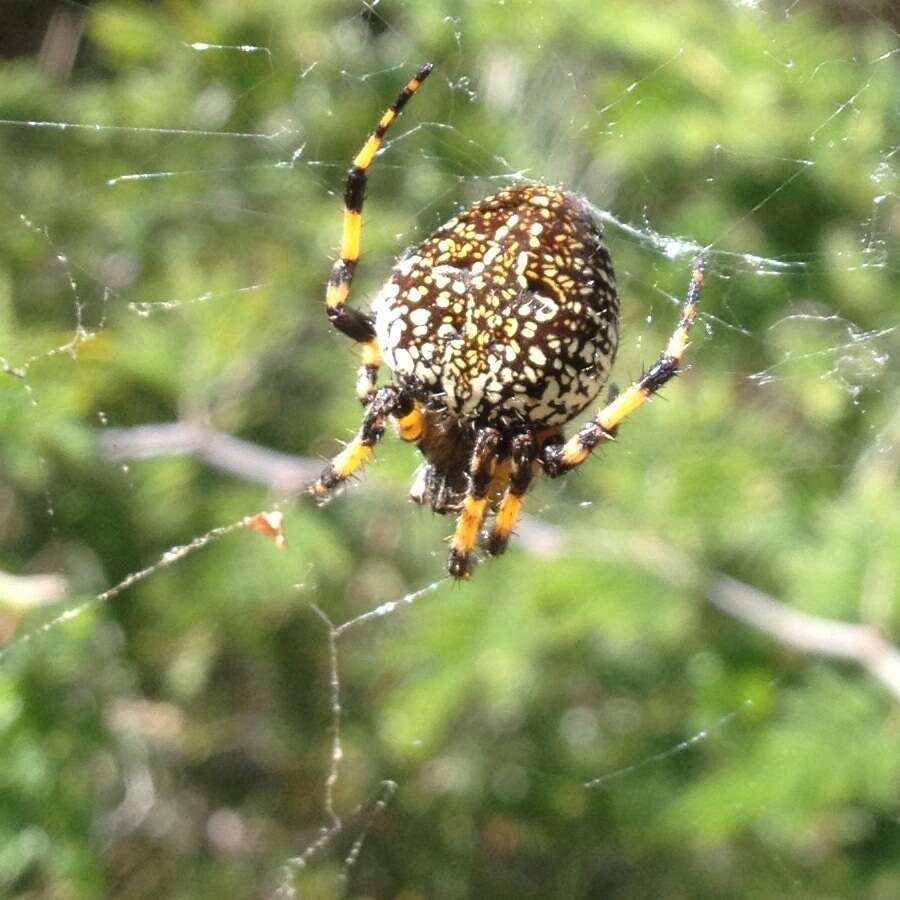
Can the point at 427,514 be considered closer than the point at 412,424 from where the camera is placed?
No

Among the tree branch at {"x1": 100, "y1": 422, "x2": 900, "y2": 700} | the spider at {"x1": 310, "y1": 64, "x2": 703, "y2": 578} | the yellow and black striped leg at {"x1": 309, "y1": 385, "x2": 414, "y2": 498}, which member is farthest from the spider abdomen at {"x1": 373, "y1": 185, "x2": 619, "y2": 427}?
the tree branch at {"x1": 100, "y1": 422, "x2": 900, "y2": 700}

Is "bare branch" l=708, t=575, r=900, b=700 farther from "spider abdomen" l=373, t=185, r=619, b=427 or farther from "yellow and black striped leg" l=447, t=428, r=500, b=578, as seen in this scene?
"spider abdomen" l=373, t=185, r=619, b=427

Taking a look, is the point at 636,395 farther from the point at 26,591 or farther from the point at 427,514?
→ the point at 427,514

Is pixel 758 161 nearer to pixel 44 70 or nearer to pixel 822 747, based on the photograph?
pixel 822 747

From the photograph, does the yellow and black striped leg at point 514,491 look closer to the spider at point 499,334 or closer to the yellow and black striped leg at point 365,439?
the spider at point 499,334

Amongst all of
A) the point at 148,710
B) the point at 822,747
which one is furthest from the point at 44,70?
the point at 822,747

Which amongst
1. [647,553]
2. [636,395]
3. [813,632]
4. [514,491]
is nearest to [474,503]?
[514,491]
